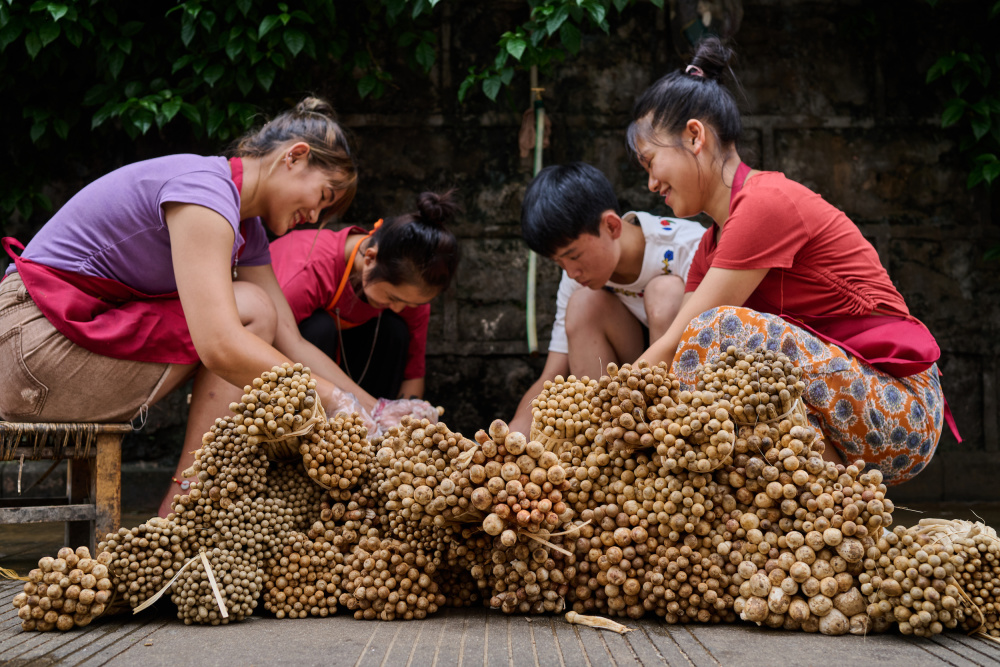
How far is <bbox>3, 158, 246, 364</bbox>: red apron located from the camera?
184 centimetres

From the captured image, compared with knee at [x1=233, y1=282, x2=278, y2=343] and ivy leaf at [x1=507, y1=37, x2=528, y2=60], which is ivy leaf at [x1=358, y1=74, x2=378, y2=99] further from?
knee at [x1=233, y1=282, x2=278, y2=343]

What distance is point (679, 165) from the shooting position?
1.94 m

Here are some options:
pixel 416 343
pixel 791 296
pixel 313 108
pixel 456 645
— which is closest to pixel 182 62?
pixel 313 108

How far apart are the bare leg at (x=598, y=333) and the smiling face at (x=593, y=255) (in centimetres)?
11

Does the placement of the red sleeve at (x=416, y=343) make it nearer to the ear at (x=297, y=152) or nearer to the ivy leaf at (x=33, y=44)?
the ear at (x=297, y=152)

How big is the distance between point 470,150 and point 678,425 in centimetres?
230

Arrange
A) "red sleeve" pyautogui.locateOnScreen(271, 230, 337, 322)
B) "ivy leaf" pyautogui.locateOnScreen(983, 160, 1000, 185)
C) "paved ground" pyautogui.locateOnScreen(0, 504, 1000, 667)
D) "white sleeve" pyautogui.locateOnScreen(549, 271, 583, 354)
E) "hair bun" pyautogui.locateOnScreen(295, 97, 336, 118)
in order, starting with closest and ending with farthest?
"paved ground" pyautogui.locateOnScreen(0, 504, 1000, 667) → "hair bun" pyautogui.locateOnScreen(295, 97, 336, 118) → "red sleeve" pyautogui.locateOnScreen(271, 230, 337, 322) → "white sleeve" pyautogui.locateOnScreen(549, 271, 583, 354) → "ivy leaf" pyautogui.locateOnScreen(983, 160, 1000, 185)

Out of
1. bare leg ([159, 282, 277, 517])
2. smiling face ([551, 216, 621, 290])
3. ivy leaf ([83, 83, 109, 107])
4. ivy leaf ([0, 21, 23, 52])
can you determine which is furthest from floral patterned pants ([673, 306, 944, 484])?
ivy leaf ([0, 21, 23, 52])

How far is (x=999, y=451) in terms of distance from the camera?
3291 mm

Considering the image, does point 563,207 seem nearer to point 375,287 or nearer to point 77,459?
point 375,287

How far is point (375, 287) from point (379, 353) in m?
0.39

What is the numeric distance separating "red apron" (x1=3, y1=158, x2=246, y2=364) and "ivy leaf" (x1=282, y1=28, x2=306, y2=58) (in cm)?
137

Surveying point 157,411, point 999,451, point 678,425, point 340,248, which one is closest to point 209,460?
point 678,425

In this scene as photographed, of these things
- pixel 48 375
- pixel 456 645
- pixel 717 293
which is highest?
pixel 717 293
